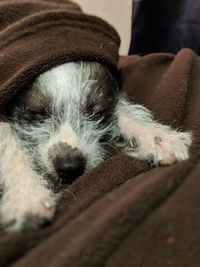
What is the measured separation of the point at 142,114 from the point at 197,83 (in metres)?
0.24

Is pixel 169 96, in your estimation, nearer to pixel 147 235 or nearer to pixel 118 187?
pixel 118 187

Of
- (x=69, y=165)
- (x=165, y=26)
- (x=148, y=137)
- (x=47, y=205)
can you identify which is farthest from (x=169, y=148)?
(x=165, y=26)

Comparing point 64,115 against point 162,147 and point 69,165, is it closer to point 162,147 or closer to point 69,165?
point 69,165

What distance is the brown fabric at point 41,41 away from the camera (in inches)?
60.4

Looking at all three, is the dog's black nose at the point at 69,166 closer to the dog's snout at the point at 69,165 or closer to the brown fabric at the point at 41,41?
the dog's snout at the point at 69,165

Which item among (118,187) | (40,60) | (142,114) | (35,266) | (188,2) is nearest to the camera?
(35,266)

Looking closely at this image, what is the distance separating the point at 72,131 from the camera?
1.54m

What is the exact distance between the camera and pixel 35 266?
88cm

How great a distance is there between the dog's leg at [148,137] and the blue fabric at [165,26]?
0.71 meters

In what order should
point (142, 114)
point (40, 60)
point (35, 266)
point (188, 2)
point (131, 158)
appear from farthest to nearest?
point (188, 2) → point (142, 114) → point (40, 60) → point (131, 158) → point (35, 266)

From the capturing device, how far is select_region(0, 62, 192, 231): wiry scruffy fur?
4.62 feet

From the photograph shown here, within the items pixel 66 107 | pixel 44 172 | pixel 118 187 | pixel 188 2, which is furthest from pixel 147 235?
pixel 188 2

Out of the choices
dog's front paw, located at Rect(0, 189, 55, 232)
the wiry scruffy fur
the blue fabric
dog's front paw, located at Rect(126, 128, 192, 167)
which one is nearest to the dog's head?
the wiry scruffy fur

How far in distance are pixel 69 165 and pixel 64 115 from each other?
8.6 inches
